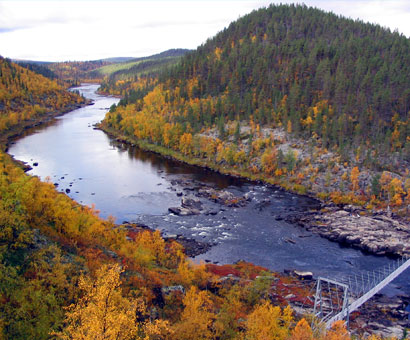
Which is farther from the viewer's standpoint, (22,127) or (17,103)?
(17,103)

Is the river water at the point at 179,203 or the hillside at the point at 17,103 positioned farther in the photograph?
the hillside at the point at 17,103

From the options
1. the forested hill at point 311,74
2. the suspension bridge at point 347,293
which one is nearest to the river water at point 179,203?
the suspension bridge at point 347,293

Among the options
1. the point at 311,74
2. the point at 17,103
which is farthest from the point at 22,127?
the point at 311,74

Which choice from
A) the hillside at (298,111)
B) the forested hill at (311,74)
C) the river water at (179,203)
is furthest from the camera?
the forested hill at (311,74)

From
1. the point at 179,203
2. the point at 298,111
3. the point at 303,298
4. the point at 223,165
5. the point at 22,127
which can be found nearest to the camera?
the point at 303,298

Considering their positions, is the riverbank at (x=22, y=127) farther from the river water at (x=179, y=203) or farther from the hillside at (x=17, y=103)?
the river water at (x=179, y=203)

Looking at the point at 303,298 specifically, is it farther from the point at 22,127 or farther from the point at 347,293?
the point at 22,127
